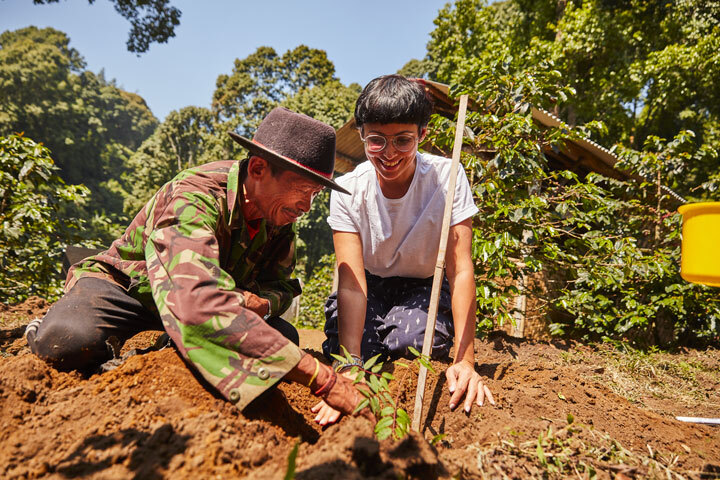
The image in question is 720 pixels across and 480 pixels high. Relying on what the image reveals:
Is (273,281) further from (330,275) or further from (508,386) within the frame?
(330,275)

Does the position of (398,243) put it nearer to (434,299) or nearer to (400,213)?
(400,213)

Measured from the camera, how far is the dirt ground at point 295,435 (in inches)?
44.3

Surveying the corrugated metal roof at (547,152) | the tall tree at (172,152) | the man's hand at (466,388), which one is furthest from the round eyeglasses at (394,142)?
the tall tree at (172,152)

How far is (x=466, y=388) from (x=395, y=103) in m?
1.45

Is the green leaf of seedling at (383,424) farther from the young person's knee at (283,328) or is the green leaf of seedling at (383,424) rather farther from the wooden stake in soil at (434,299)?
the young person's knee at (283,328)

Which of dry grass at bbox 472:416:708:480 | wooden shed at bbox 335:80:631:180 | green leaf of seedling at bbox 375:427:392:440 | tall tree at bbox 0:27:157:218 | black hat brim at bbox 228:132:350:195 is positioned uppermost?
tall tree at bbox 0:27:157:218

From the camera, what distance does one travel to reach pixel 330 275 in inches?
A: 371

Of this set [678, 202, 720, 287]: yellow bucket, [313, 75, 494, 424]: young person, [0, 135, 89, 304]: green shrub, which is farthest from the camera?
[0, 135, 89, 304]: green shrub

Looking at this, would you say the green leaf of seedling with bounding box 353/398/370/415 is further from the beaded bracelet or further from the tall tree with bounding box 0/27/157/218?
the tall tree with bounding box 0/27/157/218

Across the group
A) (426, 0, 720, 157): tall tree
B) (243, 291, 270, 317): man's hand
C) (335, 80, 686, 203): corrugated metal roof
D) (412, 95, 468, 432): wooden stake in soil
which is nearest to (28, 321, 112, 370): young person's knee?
(243, 291, 270, 317): man's hand

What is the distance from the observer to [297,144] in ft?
6.26

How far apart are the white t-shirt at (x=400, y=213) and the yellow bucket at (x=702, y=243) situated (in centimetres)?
113

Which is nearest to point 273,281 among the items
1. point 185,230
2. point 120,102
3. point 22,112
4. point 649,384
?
point 185,230

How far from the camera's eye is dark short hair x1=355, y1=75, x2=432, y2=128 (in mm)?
2111
